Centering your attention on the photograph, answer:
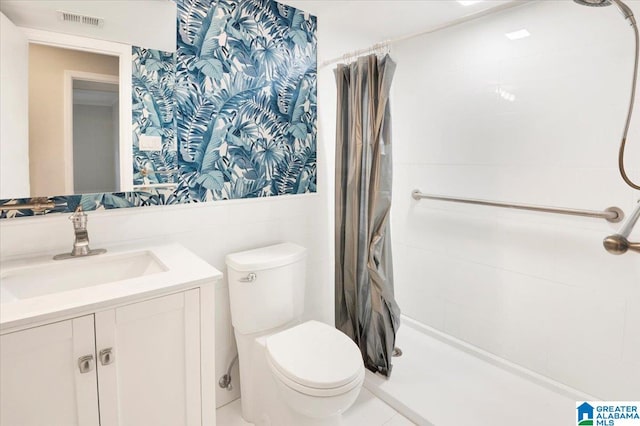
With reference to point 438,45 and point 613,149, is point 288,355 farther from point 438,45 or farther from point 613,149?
point 438,45

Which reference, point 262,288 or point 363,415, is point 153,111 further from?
point 363,415

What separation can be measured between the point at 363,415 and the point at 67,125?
1.89 meters

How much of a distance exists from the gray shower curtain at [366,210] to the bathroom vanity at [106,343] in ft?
3.18

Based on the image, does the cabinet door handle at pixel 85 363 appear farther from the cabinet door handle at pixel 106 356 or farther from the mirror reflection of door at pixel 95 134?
the mirror reflection of door at pixel 95 134

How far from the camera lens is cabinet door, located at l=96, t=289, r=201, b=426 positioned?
1065 mm

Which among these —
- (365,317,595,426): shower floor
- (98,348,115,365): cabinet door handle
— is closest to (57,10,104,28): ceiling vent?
(98,348,115,365): cabinet door handle

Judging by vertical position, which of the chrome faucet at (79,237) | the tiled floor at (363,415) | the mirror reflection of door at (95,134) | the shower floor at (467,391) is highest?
the mirror reflection of door at (95,134)

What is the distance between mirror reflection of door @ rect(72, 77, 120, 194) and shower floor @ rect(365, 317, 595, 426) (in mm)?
1716

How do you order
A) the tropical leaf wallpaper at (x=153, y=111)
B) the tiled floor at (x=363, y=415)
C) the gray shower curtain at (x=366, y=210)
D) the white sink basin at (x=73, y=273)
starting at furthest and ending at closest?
the gray shower curtain at (x=366, y=210), the tiled floor at (x=363, y=415), the tropical leaf wallpaper at (x=153, y=111), the white sink basin at (x=73, y=273)

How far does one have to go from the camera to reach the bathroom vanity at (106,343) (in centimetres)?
94

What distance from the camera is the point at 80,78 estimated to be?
1385 mm

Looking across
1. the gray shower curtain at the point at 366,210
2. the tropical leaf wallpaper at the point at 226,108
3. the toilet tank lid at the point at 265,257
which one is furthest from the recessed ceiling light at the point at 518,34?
the toilet tank lid at the point at 265,257

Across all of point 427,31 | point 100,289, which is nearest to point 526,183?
point 427,31

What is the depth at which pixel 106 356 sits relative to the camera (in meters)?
1.05
